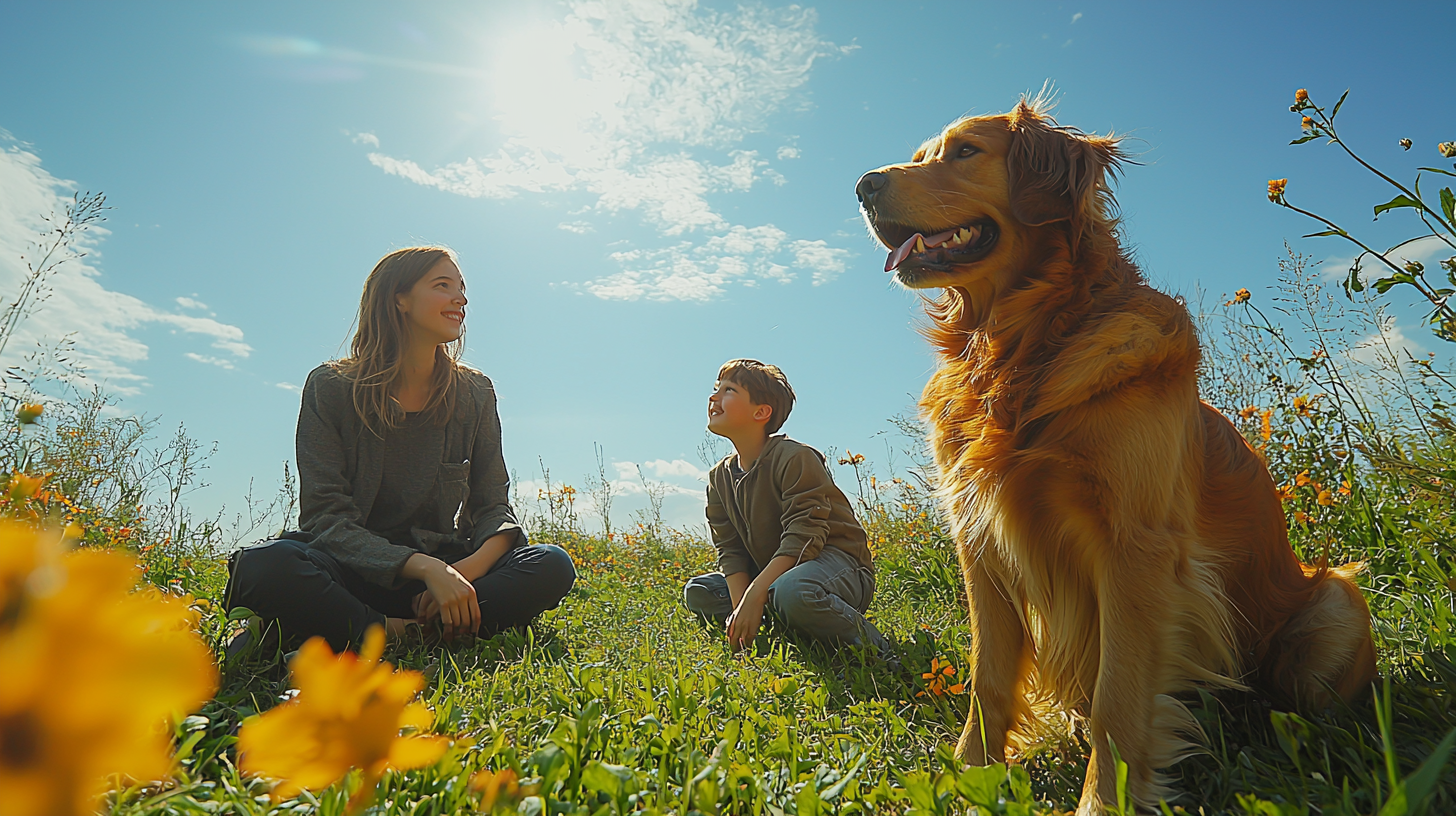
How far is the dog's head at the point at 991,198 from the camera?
2.21 metres

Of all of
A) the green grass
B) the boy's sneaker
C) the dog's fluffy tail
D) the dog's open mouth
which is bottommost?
the green grass

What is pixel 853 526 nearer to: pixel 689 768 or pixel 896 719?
pixel 896 719

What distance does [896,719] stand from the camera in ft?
7.10

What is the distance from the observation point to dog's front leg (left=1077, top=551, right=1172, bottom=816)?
5.60 feet

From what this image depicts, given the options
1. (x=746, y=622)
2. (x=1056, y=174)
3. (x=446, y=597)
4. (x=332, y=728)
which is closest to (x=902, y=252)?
(x=1056, y=174)

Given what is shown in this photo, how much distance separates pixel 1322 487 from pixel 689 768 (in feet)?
10.7

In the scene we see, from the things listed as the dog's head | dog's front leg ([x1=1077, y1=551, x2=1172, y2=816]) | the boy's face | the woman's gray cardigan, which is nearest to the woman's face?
the woman's gray cardigan

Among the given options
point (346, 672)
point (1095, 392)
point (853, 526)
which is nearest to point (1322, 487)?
point (853, 526)

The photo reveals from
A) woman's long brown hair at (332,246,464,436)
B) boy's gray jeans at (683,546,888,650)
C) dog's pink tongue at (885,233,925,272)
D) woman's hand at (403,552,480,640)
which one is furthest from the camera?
woman's long brown hair at (332,246,464,436)

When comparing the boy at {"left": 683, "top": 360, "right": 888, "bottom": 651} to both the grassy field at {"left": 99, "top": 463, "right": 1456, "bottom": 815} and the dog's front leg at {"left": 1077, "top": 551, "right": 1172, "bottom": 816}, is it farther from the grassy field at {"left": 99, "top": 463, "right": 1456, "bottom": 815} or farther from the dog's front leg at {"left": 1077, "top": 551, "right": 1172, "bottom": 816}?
the dog's front leg at {"left": 1077, "top": 551, "right": 1172, "bottom": 816}

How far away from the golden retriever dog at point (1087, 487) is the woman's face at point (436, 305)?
6.49 ft

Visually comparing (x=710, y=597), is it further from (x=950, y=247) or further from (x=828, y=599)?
(x=950, y=247)

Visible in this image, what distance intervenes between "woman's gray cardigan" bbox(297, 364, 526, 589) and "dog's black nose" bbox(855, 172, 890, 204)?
7.03 feet

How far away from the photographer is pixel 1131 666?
1.76 metres
